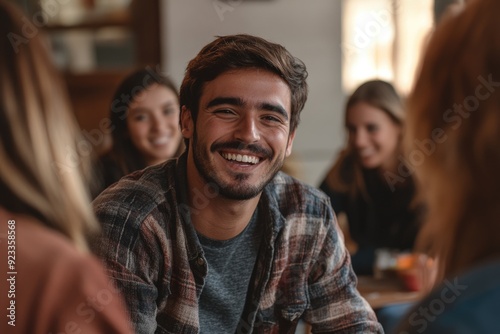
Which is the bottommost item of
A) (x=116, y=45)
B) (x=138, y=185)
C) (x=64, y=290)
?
(x=116, y=45)

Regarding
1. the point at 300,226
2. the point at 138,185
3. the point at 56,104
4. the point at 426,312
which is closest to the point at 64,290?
the point at 56,104

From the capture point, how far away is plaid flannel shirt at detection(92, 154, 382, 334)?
1.25 m

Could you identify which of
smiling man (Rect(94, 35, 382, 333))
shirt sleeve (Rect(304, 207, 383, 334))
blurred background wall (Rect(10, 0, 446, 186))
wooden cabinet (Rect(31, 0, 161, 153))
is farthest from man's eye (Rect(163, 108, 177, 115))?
wooden cabinet (Rect(31, 0, 161, 153))

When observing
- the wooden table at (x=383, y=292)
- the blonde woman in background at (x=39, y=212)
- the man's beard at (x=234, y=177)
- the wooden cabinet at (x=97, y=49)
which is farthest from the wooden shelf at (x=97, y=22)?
the blonde woman in background at (x=39, y=212)

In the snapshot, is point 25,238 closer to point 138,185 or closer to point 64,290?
point 64,290

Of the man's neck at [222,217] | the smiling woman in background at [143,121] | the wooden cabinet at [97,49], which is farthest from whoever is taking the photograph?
the wooden cabinet at [97,49]

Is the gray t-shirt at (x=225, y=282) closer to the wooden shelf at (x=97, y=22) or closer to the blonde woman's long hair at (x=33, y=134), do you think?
the blonde woman's long hair at (x=33, y=134)

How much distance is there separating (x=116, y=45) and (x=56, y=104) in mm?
3607

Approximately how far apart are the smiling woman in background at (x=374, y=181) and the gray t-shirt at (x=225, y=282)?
1043mm

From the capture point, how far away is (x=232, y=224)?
1376 millimetres

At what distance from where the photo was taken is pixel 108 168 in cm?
185

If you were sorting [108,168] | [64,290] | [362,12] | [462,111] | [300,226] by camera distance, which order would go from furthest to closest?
1. [362,12]
2. [108,168]
3. [300,226]
4. [462,111]
5. [64,290]

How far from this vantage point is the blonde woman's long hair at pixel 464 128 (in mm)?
806

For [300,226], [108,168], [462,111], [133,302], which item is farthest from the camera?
[108,168]
